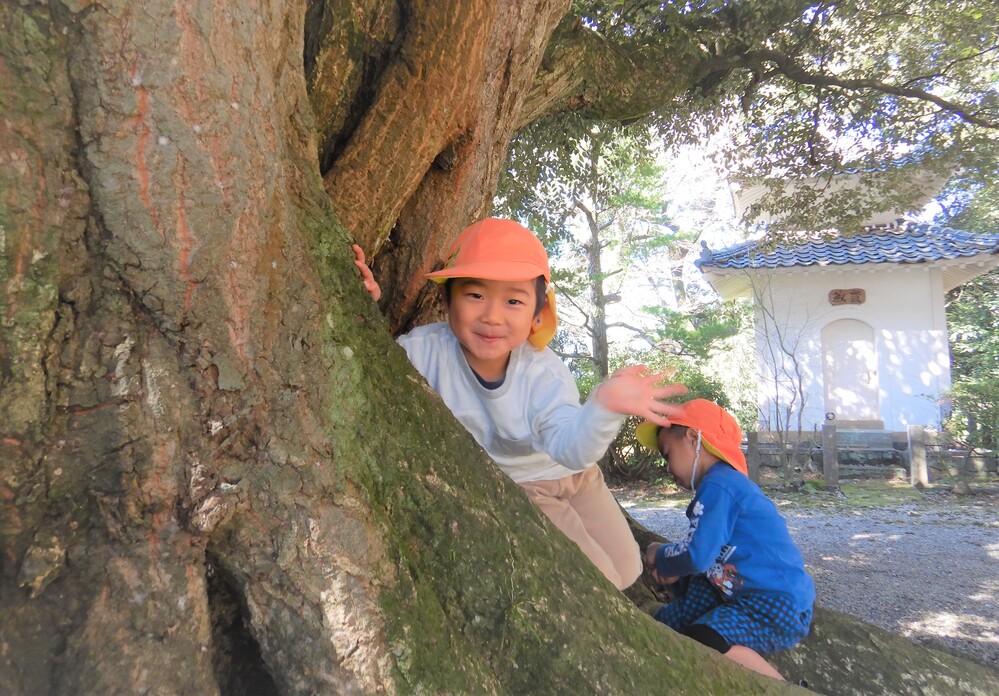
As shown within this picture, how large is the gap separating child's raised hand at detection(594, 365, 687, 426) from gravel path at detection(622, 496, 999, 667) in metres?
2.52

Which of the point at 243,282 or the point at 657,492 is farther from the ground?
the point at 243,282

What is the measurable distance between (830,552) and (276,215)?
22.9ft

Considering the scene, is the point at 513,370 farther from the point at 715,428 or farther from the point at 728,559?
the point at 728,559

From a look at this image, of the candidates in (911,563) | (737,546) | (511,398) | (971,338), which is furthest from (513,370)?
(971,338)

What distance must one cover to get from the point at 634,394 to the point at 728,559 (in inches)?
49.5

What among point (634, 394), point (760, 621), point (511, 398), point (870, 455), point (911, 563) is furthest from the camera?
point (870, 455)

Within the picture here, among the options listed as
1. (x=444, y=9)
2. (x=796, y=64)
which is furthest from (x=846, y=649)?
(x=796, y=64)

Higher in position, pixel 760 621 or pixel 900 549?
pixel 760 621

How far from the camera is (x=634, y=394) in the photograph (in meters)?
1.84

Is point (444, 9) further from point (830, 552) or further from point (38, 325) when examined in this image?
point (830, 552)

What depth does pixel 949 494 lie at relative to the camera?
988cm

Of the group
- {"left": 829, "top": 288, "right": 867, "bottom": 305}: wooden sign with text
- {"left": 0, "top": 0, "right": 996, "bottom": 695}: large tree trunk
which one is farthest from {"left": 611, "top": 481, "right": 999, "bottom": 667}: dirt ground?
{"left": 829, "top": 288, "right": 867, "bottom": 305}: wooden sign with text

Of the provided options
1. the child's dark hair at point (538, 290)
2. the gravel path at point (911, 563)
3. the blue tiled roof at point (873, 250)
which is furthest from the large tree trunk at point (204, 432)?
the blue tiled roof at point (873, 250)

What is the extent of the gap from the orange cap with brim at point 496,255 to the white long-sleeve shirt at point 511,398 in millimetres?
273
